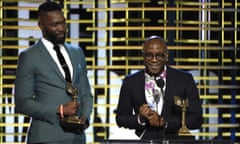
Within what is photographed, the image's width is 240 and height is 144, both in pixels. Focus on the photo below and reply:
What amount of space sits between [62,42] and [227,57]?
3.18m

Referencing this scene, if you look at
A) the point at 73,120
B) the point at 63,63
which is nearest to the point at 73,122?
the point at 73,120

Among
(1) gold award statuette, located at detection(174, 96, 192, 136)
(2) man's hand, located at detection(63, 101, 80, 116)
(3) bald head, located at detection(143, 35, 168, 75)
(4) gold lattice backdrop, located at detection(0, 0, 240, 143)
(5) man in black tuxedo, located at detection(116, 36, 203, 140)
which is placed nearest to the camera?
(2) man's hand, located at detection(63, 101, 80, 116)

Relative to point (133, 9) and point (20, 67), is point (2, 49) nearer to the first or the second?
point (133, 9)

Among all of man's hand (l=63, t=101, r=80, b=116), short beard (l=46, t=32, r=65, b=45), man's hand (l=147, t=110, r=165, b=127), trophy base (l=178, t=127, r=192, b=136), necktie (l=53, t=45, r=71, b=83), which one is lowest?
trophy base (l=178, t=127, r=192, b=136)

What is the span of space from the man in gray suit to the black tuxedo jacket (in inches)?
15.7

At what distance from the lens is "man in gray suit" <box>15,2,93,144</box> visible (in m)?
3.81

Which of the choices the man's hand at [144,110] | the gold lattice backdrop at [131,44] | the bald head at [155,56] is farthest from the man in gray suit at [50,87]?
the gold lattice backdrop at [131,44]

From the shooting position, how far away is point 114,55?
664cm

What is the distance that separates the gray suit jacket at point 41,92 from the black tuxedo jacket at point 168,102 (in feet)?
1.37

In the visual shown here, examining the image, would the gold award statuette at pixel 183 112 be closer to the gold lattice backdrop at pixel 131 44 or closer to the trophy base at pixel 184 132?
the trophy base at pixel 184 132

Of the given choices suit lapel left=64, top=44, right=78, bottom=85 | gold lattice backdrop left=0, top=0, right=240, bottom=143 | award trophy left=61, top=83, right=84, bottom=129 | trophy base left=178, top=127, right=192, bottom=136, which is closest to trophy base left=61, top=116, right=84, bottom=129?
award trophy left=61, top=83, right=84, bottom=129

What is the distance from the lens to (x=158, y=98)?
4.05 metres

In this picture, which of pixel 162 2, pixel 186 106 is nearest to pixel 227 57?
pixel 162 2

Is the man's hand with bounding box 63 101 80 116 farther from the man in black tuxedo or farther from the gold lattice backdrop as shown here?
the gold lattice backdrop
